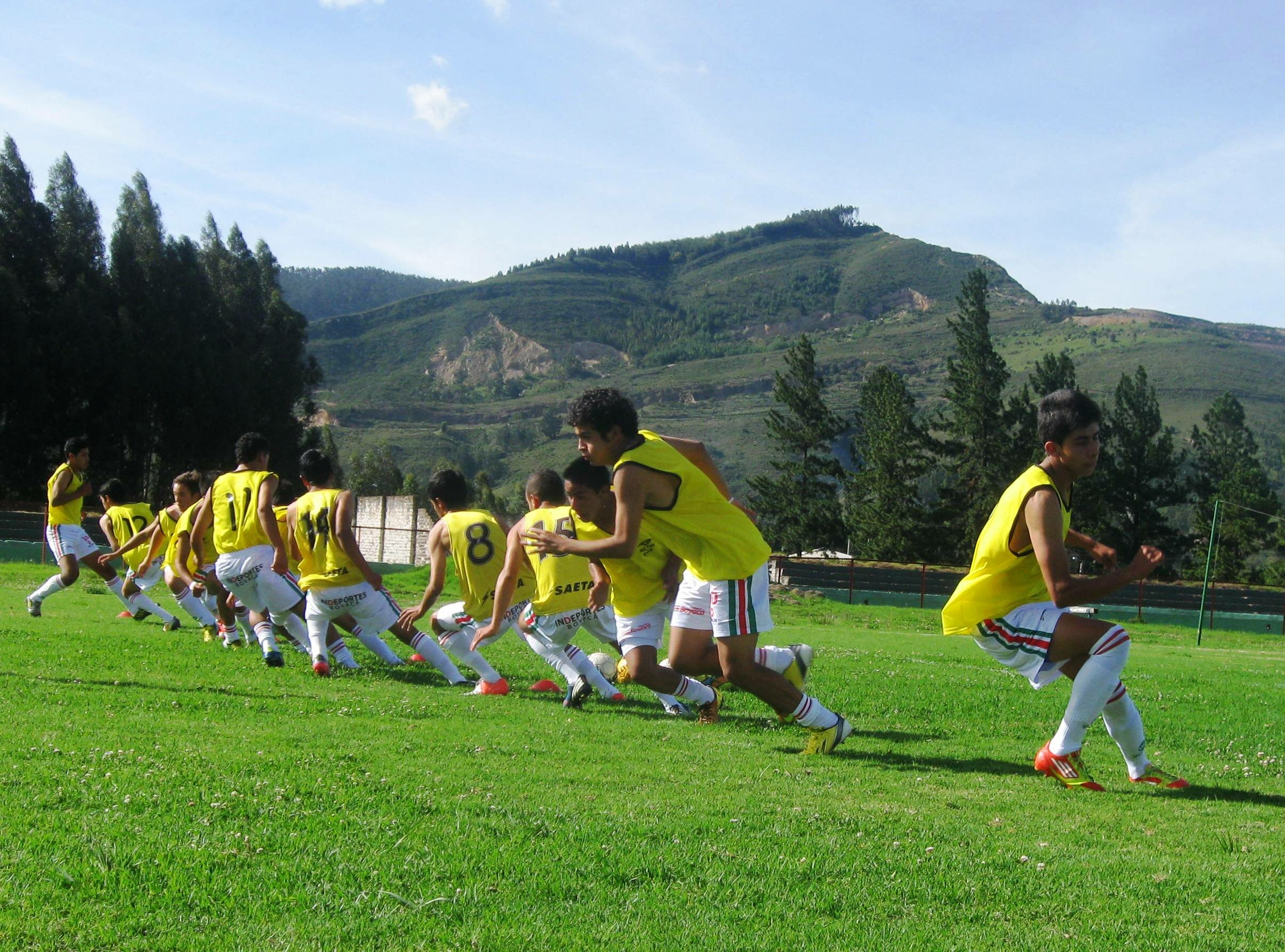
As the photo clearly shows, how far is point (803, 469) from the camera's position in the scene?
6831 cm

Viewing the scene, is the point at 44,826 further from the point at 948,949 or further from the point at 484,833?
the point at 948,949

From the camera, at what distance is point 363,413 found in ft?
609

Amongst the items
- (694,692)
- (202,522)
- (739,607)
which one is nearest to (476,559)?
(694,692)

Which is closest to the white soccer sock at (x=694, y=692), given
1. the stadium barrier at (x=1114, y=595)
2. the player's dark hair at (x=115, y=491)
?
the player's dark hair at (x=115, y=491)

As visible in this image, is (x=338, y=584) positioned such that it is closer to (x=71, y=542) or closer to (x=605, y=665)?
(x=605, y=665)

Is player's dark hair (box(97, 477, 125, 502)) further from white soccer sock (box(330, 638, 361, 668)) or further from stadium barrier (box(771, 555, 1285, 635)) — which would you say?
stadium barrier (box(771, 555, 1285, 635))

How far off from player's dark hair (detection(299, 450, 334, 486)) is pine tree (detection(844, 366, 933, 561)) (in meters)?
56.8

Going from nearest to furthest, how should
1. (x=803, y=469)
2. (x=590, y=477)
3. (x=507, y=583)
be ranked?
1. (x=590, y=477)
2. (x=507, y=583)
3. (x=803, y=469)

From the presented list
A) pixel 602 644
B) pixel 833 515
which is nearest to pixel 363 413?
pixel 833 515

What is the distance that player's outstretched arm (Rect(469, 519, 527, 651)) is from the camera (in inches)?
347

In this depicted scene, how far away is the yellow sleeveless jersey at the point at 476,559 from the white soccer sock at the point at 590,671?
0.78 metres

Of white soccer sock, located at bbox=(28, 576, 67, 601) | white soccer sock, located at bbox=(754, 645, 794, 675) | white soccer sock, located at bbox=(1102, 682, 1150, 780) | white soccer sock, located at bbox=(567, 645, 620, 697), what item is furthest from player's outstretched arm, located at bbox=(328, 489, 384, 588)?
white soccer sock, located at bbox=(28, 576, 67, 601)

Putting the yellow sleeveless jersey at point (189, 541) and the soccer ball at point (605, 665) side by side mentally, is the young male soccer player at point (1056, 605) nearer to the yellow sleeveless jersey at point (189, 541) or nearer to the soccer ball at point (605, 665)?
the soccer ball at point (605, 665)

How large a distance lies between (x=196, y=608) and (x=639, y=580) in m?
8.10
